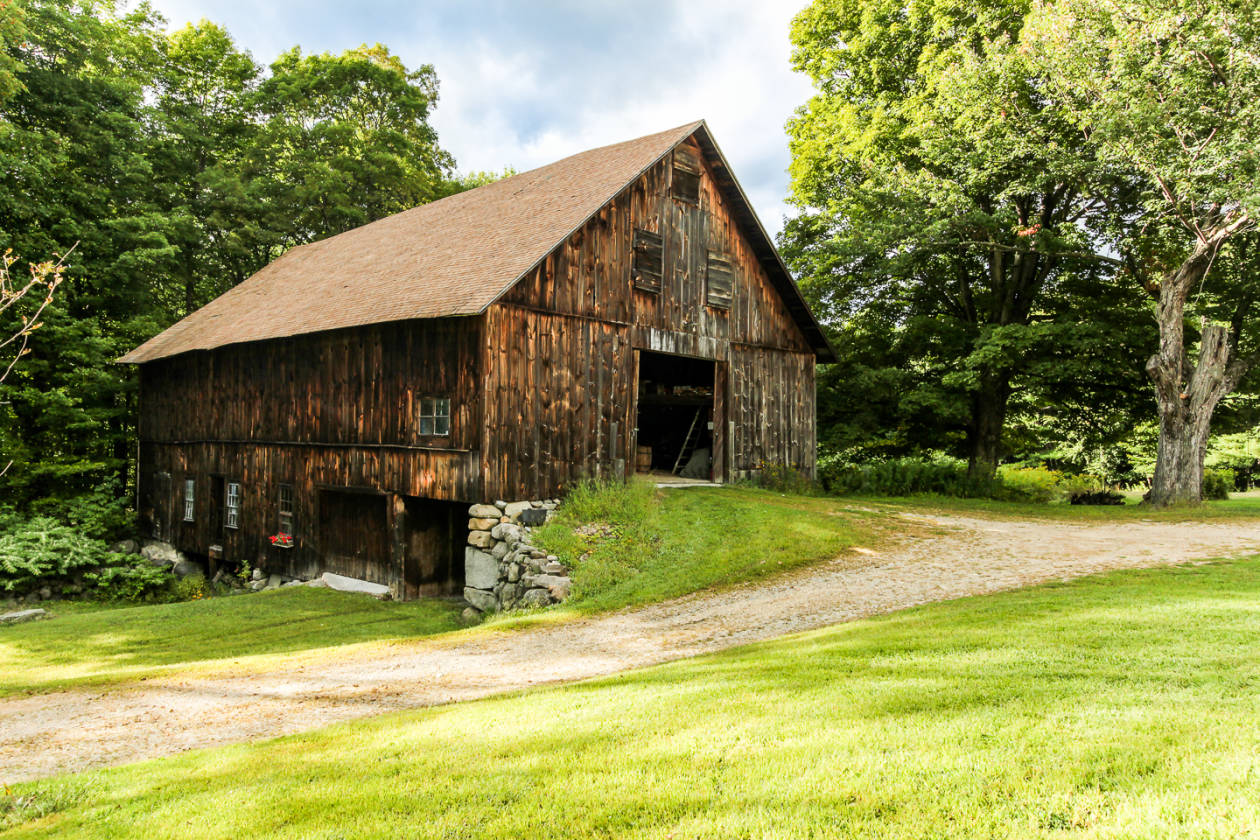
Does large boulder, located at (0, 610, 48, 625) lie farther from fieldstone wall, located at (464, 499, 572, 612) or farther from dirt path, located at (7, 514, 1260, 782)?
fieldstone wall, located at (464, 499, 572, 612)

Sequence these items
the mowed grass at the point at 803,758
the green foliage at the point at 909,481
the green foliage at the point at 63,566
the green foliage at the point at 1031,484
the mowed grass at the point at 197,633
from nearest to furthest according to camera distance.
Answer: the mowed grass at the point at 803,758, the mowed grass at the point at 197,633, the green foliage at the point at 63,566, the green foliage at the point at 909,481, the green foliage at the point at 1031,484

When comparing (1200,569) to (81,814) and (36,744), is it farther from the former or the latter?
(36,744)

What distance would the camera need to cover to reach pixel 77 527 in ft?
74.6

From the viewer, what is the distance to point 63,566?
66.3ft

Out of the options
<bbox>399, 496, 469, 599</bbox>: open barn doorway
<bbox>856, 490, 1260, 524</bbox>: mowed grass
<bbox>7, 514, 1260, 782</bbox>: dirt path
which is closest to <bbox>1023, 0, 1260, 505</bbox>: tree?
<bbox>856, 490, 1260, 524</bbox>: mowed grass

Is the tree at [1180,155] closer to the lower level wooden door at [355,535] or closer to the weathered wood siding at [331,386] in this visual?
the weathered wood siding at [331,386]

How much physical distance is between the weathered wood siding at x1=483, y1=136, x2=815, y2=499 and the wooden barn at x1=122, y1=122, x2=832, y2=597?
5cm

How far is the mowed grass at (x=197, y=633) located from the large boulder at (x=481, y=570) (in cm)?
79

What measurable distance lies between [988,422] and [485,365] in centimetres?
1699

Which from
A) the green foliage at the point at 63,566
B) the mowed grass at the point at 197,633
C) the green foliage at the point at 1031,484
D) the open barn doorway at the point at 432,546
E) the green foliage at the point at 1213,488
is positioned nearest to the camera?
the mowed grass at the point at 197,633

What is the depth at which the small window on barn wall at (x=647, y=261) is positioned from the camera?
54.1 ft

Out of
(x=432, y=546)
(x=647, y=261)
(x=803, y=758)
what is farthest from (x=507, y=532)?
(x=803, y=758)

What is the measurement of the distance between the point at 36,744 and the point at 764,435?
1535cm

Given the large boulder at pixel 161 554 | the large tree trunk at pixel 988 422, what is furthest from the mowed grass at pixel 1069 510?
the large boulder at pixel 161 554
